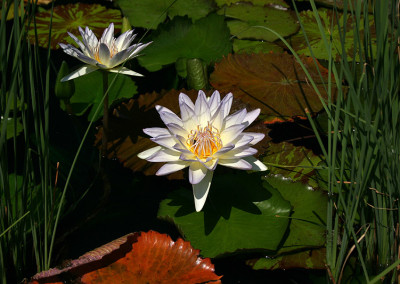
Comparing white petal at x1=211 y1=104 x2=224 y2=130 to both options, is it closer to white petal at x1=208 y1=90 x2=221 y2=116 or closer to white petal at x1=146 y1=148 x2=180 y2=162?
white petal at x1=208 y1=90 x2=221 y2=116

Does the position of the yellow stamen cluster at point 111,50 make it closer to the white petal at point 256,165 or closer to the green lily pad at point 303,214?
the white petal at point 256,165

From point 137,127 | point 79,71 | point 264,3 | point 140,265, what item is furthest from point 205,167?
point 264,3

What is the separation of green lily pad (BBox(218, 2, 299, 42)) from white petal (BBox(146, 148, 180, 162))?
1191 millimetres

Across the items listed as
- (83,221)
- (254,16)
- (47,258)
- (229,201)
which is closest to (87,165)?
(83,221)

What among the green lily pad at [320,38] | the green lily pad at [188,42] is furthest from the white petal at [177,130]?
the green lily pad at [320,38]

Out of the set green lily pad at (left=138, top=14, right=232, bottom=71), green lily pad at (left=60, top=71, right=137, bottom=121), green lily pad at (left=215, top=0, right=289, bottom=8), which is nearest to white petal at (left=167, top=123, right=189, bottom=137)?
green lily pad at (left=60, top=71, right=137, bottom=121)

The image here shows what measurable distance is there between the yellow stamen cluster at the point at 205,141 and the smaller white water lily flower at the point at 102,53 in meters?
0.35

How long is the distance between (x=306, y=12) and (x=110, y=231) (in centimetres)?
171

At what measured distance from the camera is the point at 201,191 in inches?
49.7

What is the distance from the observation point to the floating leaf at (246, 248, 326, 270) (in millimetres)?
1356

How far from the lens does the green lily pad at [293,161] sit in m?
1.58

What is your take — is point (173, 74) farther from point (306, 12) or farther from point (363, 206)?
point (363, 206)

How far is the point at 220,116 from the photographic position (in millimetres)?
1296

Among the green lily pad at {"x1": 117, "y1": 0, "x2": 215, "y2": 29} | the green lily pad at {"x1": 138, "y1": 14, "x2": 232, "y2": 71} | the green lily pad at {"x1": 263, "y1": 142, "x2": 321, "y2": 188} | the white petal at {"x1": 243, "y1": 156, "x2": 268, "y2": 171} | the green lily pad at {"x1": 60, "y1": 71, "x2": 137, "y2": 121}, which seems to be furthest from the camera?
the green lily pad at {"x1": 117, "y1": 0, "x2": 215, "y2": 29}
